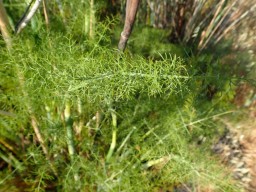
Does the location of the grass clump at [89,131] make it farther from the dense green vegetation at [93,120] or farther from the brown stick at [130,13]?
the brown stick at [130,13]

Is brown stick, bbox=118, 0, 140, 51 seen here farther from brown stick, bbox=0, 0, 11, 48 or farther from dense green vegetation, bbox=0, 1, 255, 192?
brown stick, bbox=0, 0, 11, 48

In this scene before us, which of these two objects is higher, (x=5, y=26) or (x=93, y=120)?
(x=5, y=26)

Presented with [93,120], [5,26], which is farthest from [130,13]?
[93,120]

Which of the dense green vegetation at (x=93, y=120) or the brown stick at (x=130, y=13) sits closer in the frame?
the brown stick at (x=130, y=13)

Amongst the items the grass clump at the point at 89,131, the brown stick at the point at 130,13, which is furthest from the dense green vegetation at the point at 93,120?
the brown stick at the point at 130,13

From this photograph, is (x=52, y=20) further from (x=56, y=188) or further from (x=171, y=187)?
(x=171, y=187)

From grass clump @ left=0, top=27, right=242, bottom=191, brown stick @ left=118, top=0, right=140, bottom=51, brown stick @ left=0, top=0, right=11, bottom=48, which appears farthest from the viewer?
grass clump @ left=0, top=27, right=242, bottom=191

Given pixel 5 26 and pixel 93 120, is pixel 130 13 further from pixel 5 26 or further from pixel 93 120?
pixel 93 120

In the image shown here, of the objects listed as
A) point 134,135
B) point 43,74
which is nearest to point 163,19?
point 134,135

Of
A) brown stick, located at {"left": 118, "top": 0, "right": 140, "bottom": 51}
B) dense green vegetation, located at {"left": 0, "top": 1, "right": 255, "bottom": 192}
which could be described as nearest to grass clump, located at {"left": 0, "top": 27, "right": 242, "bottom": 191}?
dense green vegetation, located at {"left": 0, "top": 1, "right": 255, "bottom": 192}
